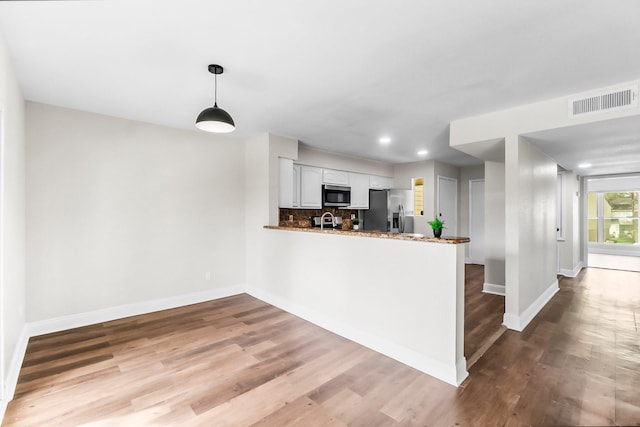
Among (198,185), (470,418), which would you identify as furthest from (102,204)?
(470,418)

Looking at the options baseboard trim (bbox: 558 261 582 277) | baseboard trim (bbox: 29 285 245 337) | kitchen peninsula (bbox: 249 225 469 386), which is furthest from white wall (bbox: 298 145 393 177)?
baseboard trim (bbox: 558 261 582 277)

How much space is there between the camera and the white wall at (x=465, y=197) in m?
7.25

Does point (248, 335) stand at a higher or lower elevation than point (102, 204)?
lower

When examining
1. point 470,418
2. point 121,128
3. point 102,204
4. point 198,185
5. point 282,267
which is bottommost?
point 470,418

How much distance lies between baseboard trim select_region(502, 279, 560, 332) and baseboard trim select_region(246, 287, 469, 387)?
1.40 m

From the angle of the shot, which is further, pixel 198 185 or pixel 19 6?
pixel 198 185

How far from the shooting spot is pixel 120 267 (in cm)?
370

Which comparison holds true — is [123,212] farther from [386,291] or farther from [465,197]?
[465,197]

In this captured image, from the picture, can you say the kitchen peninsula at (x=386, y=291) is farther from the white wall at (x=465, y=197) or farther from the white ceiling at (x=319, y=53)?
the white wall at (x=465, y=197)

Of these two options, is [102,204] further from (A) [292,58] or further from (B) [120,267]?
(A) [292,58]

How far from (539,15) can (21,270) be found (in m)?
4.61

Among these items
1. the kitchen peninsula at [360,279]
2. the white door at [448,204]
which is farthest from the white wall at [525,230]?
the white door at [448,204]

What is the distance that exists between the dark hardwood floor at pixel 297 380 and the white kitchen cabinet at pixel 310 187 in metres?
2.42

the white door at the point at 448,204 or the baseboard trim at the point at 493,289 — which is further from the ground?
the white door at the point at 448,204
